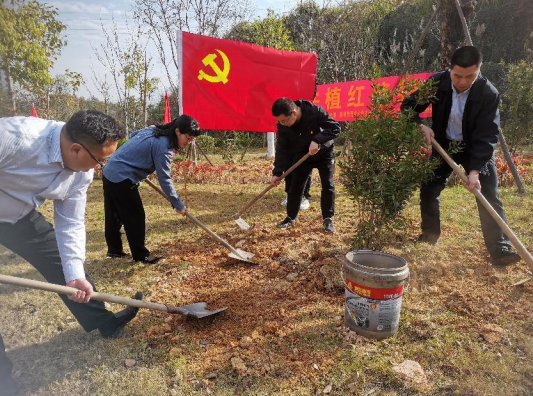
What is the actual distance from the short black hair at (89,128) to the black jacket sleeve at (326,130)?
281 centimetres

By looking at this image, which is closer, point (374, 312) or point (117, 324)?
point (374, 312)

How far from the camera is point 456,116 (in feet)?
11.4

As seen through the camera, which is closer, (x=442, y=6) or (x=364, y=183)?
(x=364, y=183)

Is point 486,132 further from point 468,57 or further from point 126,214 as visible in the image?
point 126,214

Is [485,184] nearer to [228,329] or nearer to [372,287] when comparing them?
[372,287]

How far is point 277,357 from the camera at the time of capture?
2.44 meters

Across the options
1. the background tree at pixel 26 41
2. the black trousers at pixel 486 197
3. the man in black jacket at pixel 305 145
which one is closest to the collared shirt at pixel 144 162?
the man in black jacket at pixel 305 145

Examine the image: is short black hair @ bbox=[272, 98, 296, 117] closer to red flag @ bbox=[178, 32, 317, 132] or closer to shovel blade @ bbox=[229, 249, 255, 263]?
shovel blade @ bbox=[229, 249, 255, 263]

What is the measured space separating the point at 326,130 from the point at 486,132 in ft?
5.58

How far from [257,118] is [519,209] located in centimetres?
465

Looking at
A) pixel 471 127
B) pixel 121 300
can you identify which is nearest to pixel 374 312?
pixel 121 300

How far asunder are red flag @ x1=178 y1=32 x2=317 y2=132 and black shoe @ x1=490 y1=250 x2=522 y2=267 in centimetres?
454

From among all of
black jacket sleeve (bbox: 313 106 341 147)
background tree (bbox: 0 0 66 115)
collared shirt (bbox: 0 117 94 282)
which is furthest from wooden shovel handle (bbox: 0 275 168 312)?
background tree (bbox: 0 0 66 115)

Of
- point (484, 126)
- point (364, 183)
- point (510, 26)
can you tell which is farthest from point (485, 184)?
point (510, 26)
